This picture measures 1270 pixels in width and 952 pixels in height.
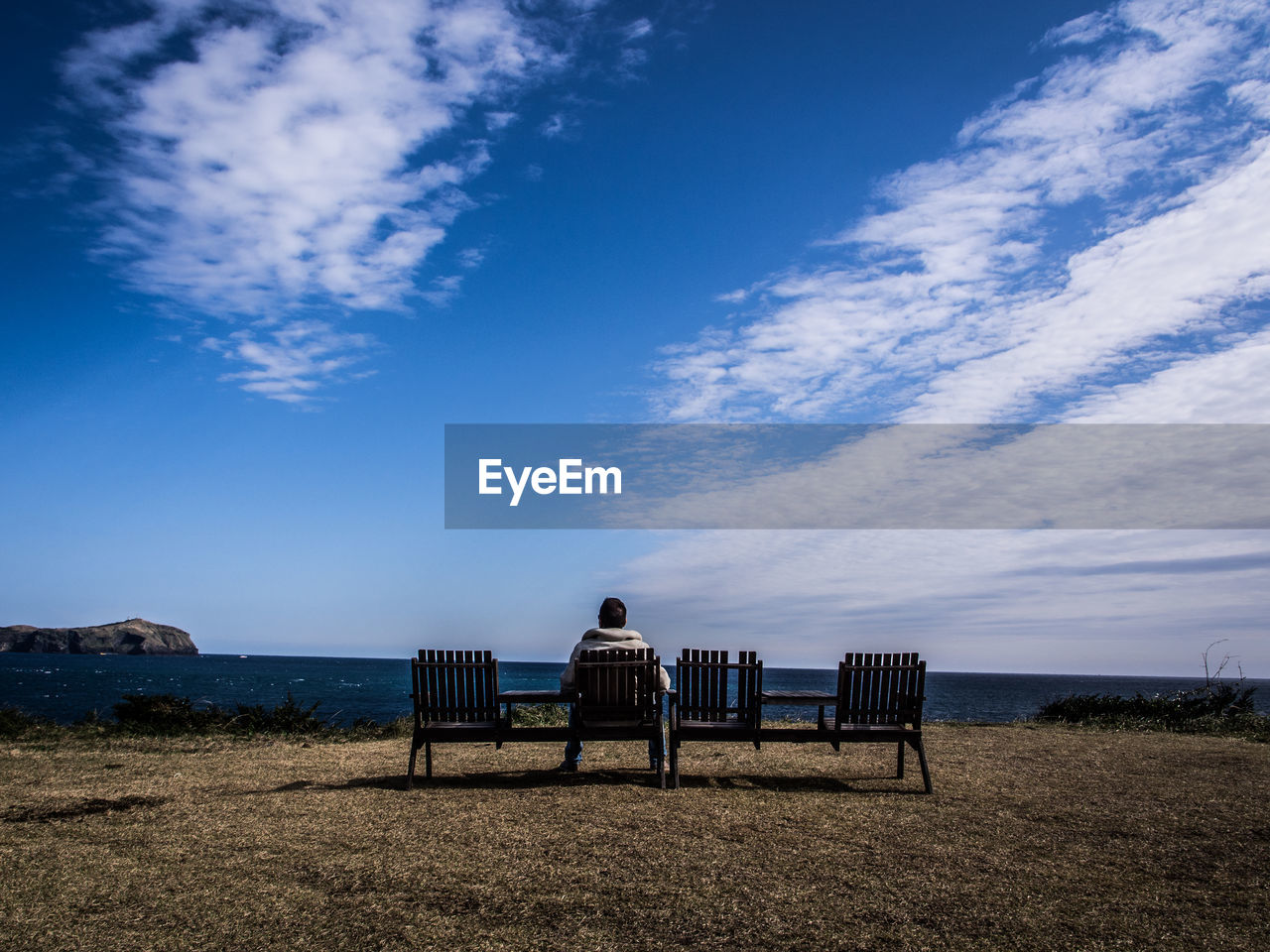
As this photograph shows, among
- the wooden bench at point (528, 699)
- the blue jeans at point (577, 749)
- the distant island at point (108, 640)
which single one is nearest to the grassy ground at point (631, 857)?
the blue jeans at point (577, 749)

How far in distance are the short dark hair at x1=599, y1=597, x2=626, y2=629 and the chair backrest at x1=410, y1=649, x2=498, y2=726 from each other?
1031 millimetres

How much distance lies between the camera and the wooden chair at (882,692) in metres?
7.59

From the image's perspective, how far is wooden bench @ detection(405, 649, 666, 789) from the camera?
7.36 m

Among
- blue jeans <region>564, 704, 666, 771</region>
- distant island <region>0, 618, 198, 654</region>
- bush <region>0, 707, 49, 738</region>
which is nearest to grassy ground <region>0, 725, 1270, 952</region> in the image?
blue jeans <region>564, 704, 666, 771</region>

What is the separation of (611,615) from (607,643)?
1.00 ft

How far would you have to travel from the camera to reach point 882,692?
7668 mm

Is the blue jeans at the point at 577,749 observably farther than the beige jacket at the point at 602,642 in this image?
No

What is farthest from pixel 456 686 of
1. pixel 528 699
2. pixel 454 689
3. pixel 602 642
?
pixel 602 642

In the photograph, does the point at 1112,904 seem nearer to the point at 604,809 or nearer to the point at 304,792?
the point at 604,809

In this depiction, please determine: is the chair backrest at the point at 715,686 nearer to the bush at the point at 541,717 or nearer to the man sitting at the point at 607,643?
the man sitting at the point at 607,643

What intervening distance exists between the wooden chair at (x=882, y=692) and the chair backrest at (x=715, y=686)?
77 centimetres

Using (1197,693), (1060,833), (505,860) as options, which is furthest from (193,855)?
(1197,693)

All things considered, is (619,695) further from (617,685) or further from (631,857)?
(631,857)

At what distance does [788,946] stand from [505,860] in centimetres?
194
